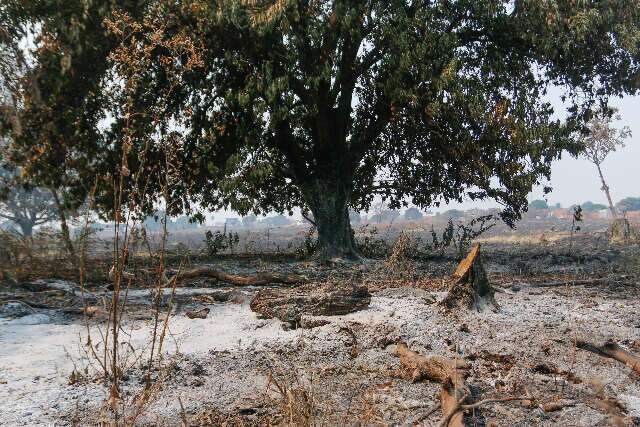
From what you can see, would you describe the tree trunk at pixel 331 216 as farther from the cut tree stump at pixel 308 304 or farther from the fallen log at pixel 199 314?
the fallen log at pixel 199 314

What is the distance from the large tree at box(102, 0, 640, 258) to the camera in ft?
35.9

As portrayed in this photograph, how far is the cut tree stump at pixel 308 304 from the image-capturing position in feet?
18.9

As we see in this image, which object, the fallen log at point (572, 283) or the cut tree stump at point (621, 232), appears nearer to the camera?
the fallen log at point (572, 283)

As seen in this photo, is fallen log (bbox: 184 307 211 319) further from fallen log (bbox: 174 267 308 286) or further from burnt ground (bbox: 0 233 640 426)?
fallen log (bbox: 174 267 308 286)

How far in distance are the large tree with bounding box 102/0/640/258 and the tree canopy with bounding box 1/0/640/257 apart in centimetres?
4

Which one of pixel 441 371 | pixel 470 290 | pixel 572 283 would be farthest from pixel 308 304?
pixel 572 283

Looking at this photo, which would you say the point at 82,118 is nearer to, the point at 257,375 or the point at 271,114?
the point at 271,114

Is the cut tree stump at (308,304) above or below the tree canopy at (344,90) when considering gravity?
below

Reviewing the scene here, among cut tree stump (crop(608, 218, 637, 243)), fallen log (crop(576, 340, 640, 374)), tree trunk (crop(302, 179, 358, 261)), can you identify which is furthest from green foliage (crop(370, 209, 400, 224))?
cut tree stump (crop(608, 218, 637, 243))

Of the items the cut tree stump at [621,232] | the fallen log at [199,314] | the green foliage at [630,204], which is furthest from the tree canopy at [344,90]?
the green foliage at [630,204]

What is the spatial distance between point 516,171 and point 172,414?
9.94 metres

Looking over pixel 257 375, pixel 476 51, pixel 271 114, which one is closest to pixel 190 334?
pixel 257 375

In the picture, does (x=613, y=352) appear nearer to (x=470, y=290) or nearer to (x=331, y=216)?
(x=470, y=290)

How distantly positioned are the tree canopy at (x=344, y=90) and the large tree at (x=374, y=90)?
41 mm
